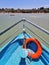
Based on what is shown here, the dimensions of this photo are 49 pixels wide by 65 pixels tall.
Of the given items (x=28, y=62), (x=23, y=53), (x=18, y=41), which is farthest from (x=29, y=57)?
(x=18, y=41)

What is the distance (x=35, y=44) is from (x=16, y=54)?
1.45 feet

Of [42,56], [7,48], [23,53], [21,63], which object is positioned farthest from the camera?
[7,48]

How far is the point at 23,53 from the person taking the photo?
245 cm

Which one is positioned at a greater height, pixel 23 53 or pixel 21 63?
pixel 23 53

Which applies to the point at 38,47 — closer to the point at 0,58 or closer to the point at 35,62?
the point at 35,62

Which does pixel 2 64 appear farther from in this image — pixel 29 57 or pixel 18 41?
pixel 18 41

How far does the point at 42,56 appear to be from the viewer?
285 centimetres

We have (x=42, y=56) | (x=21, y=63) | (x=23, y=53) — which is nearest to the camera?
(x=23, y=53)

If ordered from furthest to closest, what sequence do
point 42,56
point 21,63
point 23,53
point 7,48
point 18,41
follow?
point 18,41 < point 7,48 < point 42,56 < point 21,63 < point 23,53

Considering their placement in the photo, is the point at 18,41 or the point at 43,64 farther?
the point at 18,41

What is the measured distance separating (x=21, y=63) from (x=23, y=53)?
26 cm

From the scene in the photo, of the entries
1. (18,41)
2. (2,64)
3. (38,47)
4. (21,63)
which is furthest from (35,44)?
(2,64)

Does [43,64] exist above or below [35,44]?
below

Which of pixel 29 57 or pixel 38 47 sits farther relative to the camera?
pixel 38 47
